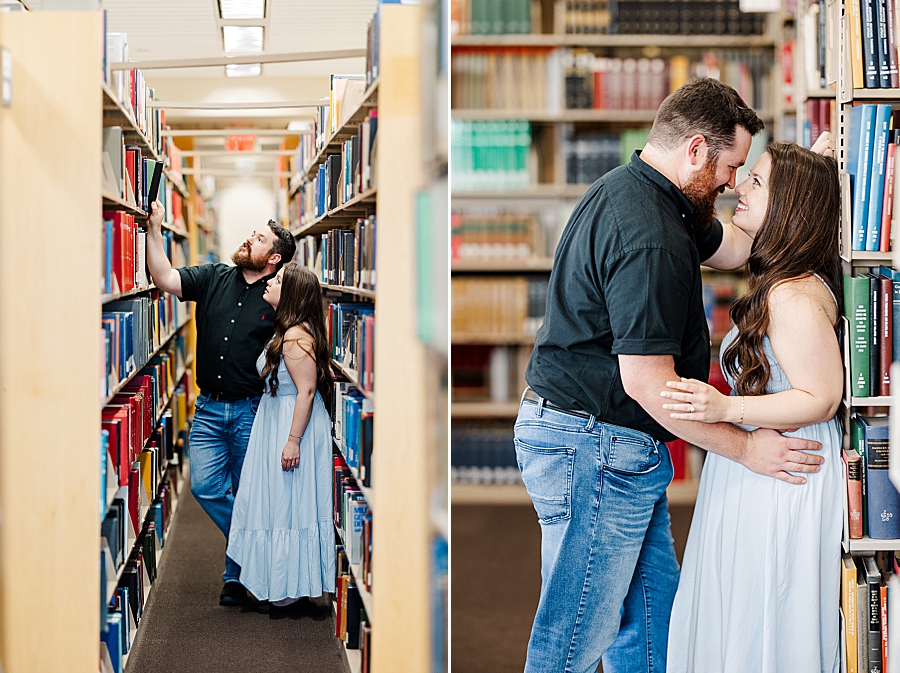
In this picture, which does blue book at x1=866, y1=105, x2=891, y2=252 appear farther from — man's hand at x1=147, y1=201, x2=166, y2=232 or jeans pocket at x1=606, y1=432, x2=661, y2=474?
man's hand at x1=147, y1=201, x2=166, y2=232

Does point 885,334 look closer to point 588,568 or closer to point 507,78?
point 588,568

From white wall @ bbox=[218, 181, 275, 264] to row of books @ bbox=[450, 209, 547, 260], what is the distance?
3038 millimetres

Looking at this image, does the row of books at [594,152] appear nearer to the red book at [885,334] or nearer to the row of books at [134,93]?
the red book at [885,334]

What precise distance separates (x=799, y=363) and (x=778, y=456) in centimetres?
21

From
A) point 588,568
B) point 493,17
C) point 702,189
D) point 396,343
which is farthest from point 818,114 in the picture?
point 493,17

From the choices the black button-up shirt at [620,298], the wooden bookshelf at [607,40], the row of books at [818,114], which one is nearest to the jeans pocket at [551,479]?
the black button-up shirt at [620,298]

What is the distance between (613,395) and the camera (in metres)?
1.80

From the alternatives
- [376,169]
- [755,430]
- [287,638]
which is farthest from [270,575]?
[755,430]

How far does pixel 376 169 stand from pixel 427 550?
682 mm

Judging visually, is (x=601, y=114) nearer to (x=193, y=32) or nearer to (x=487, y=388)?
(x=487, y=388)

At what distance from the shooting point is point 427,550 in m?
1.55

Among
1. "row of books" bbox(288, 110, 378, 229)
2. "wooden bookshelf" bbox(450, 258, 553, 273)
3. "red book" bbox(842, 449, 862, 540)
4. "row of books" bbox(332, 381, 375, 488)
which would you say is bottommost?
"red book" bbox(842, 449, 862, 540)

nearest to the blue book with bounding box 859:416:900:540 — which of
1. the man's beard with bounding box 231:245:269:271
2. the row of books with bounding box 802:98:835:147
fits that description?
the row of books with bounding box 802:98:835:147

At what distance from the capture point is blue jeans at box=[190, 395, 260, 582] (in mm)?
1671
